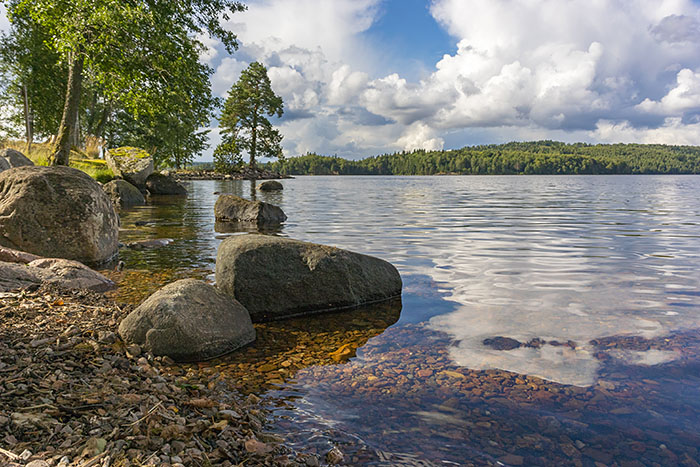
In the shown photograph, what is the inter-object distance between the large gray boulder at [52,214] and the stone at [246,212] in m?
8.40

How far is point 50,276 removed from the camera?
6629mm

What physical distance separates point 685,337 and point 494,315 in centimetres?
233

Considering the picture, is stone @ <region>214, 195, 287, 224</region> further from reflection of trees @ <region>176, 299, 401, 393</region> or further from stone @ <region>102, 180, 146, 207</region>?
reflection of trees @ <region>176, 299, 401, 393</region>

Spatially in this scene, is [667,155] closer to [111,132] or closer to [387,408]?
[111,132]

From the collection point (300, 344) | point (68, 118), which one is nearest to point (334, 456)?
point (300, 344)

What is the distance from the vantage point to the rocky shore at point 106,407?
2.70 metres

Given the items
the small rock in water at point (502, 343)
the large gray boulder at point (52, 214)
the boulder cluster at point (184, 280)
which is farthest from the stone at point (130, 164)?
the small rock in water at point (502, 343)

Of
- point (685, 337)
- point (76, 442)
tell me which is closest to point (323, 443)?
point (76, 442)

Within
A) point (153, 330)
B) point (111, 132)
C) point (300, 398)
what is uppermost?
point (111, 132)

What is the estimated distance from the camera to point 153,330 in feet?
16.5

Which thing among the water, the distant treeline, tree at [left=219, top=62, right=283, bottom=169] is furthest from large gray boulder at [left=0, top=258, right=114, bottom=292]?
the distant treeline

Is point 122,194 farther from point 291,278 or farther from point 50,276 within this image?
point 291,278

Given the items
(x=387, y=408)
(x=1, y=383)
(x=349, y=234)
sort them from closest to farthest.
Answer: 1. (x=1, y=383)
2. (x=387, y=408)
3. (x=349, y=234)

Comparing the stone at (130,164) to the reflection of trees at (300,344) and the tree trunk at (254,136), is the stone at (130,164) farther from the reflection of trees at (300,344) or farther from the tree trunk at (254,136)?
the tree trunk at (254,136)
